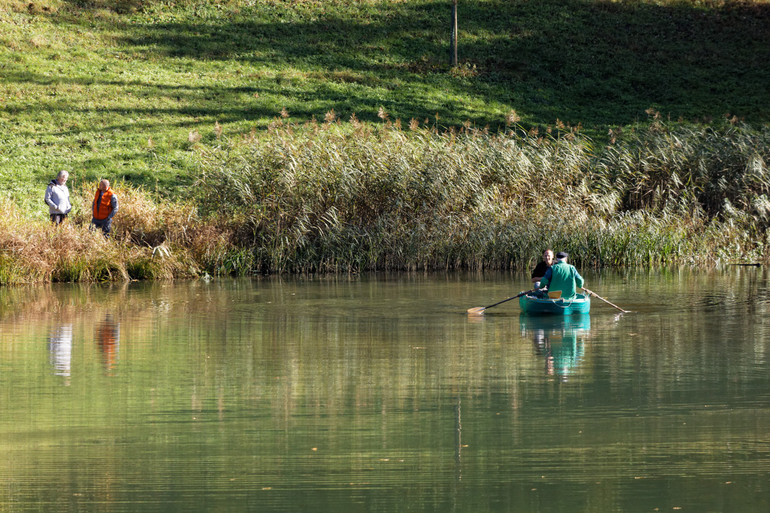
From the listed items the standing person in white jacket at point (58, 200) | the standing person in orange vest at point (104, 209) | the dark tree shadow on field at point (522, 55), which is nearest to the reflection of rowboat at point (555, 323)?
the standing person in orange vest at point (104, 209)

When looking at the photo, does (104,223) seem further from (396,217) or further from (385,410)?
(385,410)

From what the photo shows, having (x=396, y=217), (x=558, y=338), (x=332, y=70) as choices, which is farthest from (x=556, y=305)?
(x=332, y=70)

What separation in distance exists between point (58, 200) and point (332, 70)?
102 ft

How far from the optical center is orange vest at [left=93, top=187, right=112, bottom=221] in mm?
25797

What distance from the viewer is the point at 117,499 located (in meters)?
7.80

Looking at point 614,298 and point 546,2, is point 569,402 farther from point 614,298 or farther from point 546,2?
point 546,2

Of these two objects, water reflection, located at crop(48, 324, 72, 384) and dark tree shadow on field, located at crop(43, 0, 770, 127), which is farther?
dark tree shadow on field, located at crop(43, 0, 770, 127)

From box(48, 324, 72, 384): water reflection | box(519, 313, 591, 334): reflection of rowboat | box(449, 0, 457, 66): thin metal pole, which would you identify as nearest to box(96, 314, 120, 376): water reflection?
box(48, 324, 72, 384): water reflection

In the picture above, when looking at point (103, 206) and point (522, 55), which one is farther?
point (522, 55)

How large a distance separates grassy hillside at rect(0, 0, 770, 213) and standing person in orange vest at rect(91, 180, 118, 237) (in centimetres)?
1237

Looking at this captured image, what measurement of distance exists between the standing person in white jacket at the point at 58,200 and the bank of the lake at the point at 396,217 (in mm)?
427

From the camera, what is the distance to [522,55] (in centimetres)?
6053

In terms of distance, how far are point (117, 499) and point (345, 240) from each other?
1982 cm

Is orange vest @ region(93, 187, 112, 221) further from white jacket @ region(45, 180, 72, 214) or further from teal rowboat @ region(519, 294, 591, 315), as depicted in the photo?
teal rowboat @ region(519, 294, 591, 315)
